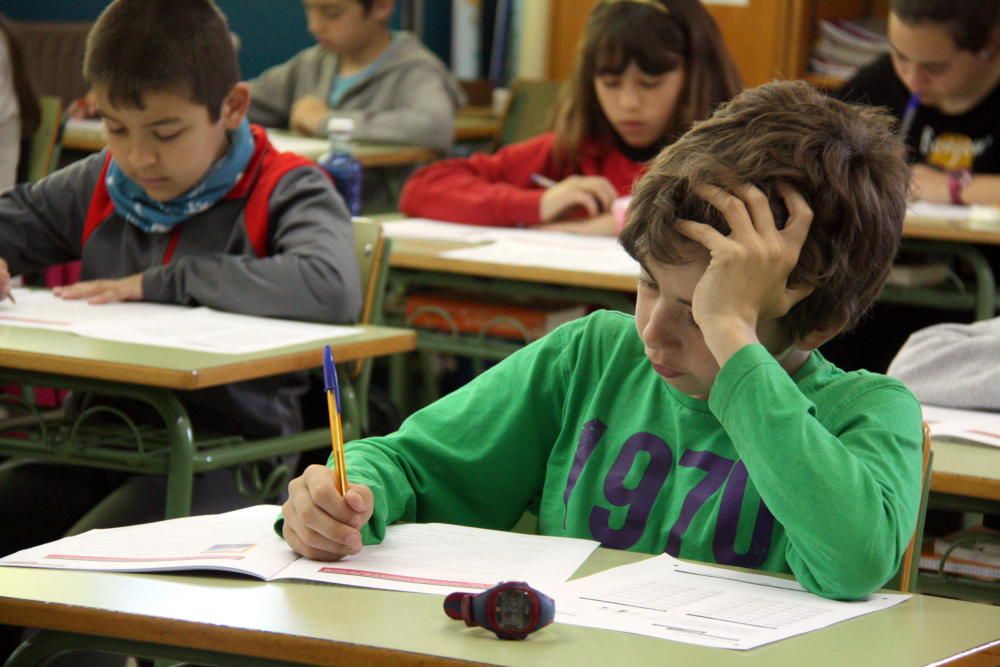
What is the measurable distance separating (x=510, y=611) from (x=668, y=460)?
1.28 ft

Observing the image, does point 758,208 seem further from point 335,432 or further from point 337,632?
point 337,632

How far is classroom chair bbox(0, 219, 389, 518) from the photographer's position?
6.94 feet

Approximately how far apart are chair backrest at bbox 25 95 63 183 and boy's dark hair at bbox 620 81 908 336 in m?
2.84

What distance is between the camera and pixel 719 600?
3.98 ft

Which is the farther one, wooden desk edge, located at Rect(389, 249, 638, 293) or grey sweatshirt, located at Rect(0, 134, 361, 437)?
wooden desk edge, located at Rect(389, 249, 638, 293)

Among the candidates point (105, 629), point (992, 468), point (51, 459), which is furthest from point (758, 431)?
point (51, 459)

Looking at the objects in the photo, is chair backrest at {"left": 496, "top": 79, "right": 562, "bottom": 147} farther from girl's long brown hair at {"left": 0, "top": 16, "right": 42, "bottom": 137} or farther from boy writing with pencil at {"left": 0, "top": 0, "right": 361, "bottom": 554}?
boy writing with pencil at {"left": 0, "top": 0, "right": 361, "bottom": 554}

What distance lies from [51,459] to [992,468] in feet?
4.22

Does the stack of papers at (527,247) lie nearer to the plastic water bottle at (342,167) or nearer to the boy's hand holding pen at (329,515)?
the plastic water bottle at (342,167)

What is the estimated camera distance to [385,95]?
539 cm

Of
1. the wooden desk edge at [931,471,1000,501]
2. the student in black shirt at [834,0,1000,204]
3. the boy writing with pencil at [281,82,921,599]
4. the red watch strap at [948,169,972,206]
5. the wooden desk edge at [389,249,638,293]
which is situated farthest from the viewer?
the red watch strap at [948,169,972,206]

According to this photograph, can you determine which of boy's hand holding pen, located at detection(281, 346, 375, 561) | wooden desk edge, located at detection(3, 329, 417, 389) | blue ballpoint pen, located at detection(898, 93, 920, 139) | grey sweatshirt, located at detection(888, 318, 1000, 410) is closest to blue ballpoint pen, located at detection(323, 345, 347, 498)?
boy's hand holding pen, located at detection(281, 346, 375, 561)

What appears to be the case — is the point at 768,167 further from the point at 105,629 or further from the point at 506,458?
the point at 105,629

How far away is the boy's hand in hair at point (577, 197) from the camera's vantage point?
12.2 feet
